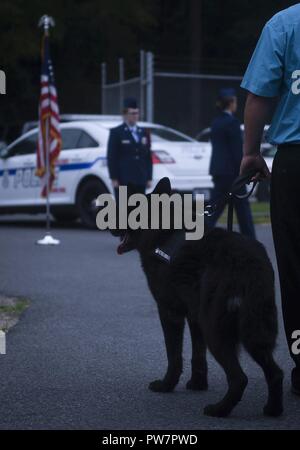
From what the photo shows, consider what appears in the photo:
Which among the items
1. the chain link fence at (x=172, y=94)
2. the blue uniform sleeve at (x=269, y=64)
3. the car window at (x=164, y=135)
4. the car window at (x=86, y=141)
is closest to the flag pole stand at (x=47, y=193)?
the car window at (x=86, y=141)

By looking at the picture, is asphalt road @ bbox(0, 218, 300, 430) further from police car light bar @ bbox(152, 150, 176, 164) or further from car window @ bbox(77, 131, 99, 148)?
car window @ bbox(77, 131, 99, 148)

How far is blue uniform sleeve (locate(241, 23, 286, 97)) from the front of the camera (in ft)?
17.4

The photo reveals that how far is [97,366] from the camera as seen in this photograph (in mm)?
6516

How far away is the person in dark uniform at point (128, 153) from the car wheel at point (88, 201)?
320cm

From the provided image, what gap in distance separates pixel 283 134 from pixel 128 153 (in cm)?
780

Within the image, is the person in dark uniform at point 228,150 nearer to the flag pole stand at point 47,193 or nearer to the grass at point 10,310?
the flag pole stand at point 47,193

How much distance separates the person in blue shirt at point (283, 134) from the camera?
531 cm

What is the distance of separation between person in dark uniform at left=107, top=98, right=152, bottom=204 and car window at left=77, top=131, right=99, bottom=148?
356 centimetres

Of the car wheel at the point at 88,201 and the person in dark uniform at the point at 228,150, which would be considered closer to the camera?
the person in dark uniform at the point at 228,150

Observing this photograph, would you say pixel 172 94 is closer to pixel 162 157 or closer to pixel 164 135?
pixel 164 135

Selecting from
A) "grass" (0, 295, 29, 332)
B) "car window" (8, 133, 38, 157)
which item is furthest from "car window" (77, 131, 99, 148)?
"grass" (0, 295, 29, 332)

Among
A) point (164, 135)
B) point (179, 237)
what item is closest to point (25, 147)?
point (164, 135)

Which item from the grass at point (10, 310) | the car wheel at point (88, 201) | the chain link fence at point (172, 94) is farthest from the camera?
the chain link fence at point (172, 94)

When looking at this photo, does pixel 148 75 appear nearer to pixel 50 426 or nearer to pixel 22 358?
pixel 22 358
